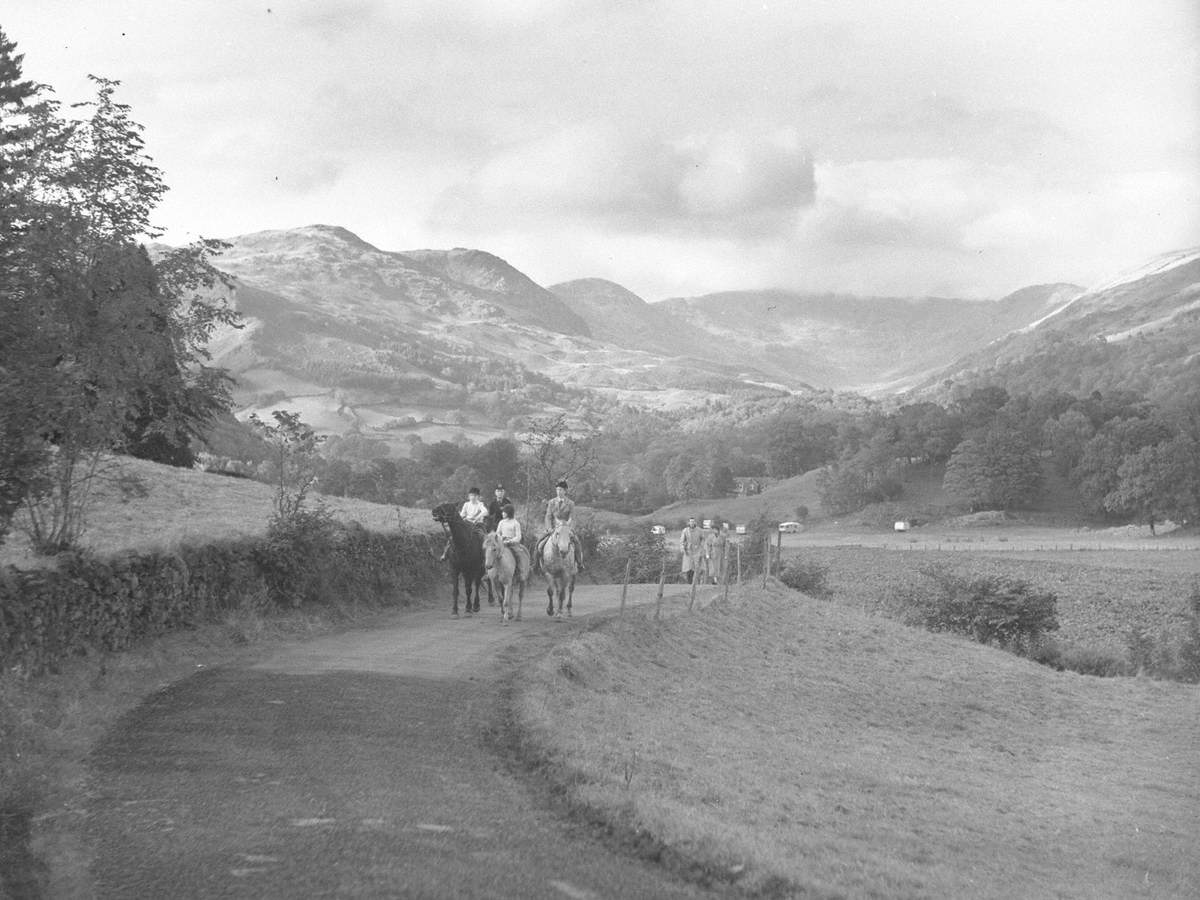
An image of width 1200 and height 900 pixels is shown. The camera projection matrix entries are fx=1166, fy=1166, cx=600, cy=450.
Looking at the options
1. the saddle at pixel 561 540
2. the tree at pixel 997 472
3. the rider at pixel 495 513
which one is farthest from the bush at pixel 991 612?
the tree at pixel 997 472

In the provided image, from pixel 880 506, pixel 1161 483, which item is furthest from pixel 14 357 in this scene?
pixel 880 506

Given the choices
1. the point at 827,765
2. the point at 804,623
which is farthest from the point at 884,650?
the point at 827,765

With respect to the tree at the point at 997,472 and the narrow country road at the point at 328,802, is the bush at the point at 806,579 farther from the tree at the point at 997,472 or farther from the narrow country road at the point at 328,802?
the tree at the point at 997,472

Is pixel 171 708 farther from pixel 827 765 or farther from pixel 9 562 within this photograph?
pixel 827 765

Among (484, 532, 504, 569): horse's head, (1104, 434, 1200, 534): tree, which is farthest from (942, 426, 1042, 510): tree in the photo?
(484, 532, 504, 569): horse's head

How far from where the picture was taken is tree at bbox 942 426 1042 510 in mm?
141125

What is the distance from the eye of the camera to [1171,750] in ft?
89.7

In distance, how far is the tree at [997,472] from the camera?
141125 mm

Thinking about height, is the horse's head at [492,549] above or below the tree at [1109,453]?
below

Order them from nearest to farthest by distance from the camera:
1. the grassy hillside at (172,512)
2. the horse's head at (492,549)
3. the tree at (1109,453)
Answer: the grassy hillside at (172,512) → the horse's head at (492,549) → the tree at (1109,453)

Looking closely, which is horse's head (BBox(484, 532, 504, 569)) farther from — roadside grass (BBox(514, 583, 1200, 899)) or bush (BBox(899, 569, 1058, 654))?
bush (BBox(899, 569, 1058, 654))

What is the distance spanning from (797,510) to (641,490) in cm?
2513

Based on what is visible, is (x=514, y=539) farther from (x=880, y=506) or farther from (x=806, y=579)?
(x=880, y=506)

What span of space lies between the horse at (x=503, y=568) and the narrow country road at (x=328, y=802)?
830 centimetres
